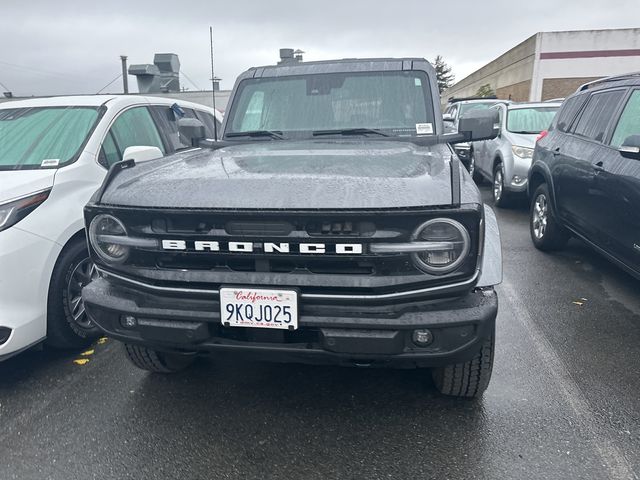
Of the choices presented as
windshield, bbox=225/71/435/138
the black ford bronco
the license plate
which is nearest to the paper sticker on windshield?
windshield, bbox=225/71/435/138

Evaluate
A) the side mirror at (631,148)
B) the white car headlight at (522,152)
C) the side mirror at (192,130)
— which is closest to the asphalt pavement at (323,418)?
the side mirror at (631,148)

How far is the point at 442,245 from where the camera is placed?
2.15 metres

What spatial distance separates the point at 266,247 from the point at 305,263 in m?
0.19

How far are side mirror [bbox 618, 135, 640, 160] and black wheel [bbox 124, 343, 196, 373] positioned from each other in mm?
3421

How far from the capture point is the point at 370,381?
309 centimetres

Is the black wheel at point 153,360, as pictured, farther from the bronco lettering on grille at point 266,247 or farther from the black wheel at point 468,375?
the black wheel at point 468,375

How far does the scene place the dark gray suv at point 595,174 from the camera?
387 cm

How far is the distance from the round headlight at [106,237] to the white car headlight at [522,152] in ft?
22.3

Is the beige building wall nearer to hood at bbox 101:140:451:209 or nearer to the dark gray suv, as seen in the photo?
the dark gray suv

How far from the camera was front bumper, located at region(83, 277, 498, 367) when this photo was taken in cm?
219

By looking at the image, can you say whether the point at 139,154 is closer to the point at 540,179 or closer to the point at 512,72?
the point at 540,179

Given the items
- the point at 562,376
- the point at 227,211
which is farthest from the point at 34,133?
the point at 562,376

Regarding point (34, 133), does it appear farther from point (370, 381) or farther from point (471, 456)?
point (471, 456)

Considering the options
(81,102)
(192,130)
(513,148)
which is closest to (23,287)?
(192,130)
